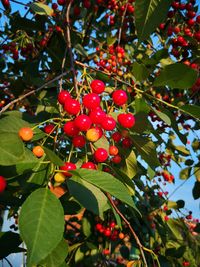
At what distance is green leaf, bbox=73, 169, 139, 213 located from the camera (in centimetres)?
79

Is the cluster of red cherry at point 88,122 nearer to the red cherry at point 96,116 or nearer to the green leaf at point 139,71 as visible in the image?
the red cherry at point 96,116

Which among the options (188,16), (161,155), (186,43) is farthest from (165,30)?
(161,155)

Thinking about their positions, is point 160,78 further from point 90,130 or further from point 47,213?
point 47,213

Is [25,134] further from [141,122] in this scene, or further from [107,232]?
[107,232]

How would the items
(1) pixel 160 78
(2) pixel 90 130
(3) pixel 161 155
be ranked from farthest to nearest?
(3) pixel 161 155 < (1) pixel 160 78 < (2) pixel 90 130

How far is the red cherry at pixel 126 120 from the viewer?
1.17 m

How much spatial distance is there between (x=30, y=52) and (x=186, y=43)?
1199mm

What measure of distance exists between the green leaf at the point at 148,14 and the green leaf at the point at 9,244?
2.48 ft

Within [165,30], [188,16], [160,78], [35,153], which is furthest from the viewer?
[165,30]

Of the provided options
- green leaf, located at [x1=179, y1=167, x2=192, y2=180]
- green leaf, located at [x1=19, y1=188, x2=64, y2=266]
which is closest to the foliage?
green leaf, located at [x1=19, y1=188, x2=64, y2=266]

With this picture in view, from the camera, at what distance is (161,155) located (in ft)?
10.8

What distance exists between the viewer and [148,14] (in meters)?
0.88

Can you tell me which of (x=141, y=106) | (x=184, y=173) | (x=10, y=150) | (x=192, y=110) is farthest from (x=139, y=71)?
(x=184, y=173)

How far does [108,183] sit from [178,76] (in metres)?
0.54
